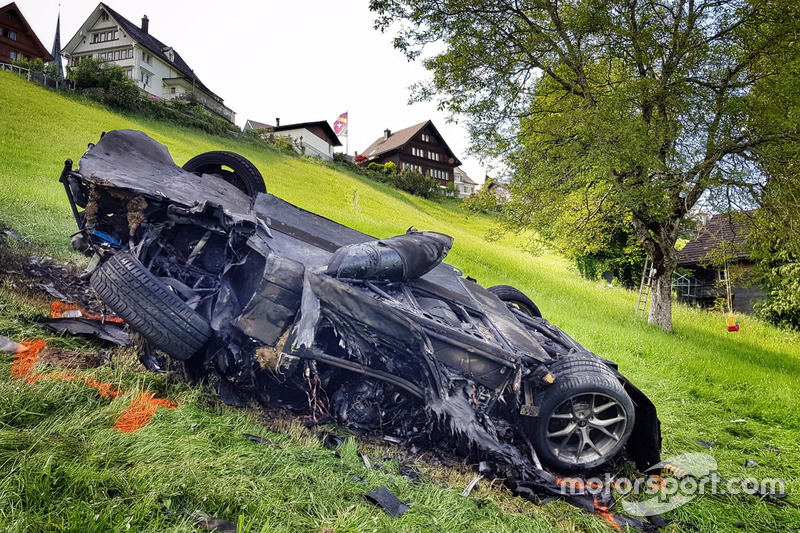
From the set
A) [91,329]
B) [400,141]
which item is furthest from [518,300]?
[400,141]

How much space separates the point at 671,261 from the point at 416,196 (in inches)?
831

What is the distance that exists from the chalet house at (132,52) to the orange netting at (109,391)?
Result: 29.5ft

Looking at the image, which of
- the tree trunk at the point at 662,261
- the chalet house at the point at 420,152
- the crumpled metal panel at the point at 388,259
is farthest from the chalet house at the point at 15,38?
the chalet house at the point at 420,152

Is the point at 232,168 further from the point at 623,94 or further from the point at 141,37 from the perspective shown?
the point at 141,37

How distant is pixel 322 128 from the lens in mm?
34000

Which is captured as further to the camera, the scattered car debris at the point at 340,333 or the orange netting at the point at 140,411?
the scattered car debris at the point at 340,333

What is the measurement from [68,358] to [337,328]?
1.98 m

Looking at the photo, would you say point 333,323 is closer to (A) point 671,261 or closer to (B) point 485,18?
(B) point 485,18

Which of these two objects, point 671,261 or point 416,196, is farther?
point 416,196

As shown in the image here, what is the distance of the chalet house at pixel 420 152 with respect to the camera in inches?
1563

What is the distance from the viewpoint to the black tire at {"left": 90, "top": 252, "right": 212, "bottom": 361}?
2.89 m

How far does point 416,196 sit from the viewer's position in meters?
29.3

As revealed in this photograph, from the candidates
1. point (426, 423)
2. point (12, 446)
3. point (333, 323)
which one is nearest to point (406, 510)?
point (426, 423)

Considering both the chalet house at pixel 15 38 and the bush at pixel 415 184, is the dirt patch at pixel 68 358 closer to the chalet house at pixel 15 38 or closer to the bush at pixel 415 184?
the chalet house at pixel 15 38
